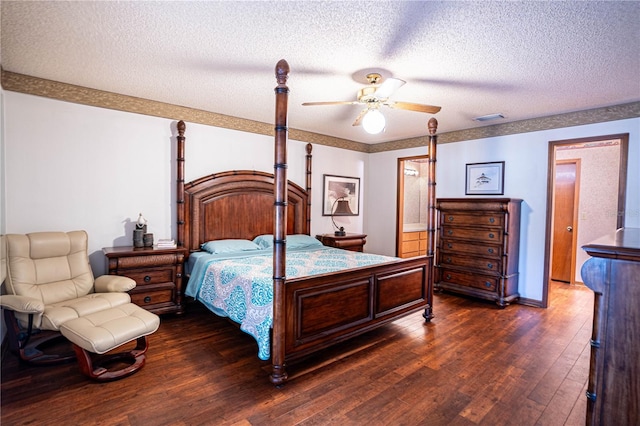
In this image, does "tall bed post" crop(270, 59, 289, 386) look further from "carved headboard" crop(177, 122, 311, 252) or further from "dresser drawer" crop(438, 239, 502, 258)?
"dresser drawer" crop(438, 239, 502, 258)

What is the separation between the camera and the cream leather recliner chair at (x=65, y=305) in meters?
2.37

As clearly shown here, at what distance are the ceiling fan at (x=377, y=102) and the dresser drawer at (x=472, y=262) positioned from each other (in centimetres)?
245

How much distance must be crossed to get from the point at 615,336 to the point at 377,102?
93.0 inches

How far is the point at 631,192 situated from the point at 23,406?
18.5 ft

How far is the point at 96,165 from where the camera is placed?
139 inches

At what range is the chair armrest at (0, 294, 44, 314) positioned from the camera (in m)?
2.40

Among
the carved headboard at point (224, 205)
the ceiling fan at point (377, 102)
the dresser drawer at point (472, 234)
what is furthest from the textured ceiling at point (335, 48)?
the dresser drawer at point (472, 234)

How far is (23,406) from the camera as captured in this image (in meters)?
2.09

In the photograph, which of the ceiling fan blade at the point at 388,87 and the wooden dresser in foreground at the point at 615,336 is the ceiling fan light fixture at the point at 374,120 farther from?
the wooden dresser in foreground at the point at 615,336

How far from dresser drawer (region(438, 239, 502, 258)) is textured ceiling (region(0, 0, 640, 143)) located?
5.89 ft

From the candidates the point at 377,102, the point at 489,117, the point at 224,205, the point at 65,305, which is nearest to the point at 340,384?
the point at 65,305

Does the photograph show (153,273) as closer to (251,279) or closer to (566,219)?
(251,279)

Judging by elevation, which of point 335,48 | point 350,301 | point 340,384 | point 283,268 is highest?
point 335,48

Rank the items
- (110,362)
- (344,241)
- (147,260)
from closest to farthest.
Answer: (110,362) < (147,260) < (344,241)
